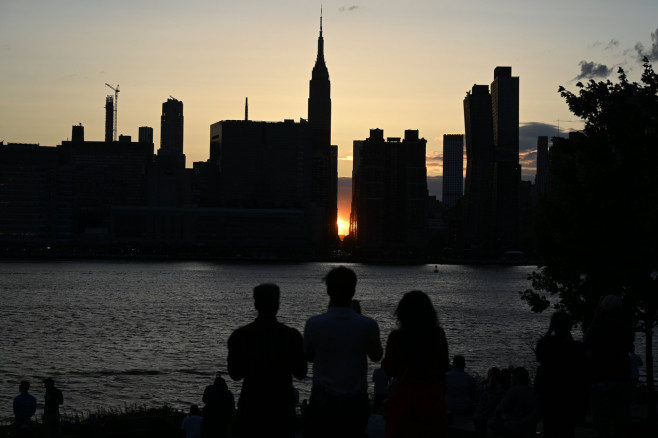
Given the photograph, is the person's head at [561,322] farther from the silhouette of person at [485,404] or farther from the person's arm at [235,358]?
the silhouette of person at [485,404]

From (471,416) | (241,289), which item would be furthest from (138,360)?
(241,289)

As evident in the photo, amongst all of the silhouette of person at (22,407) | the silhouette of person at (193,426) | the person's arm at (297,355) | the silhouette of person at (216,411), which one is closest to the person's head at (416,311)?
the person's arm at (297,355)

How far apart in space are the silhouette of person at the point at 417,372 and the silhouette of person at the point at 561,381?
123 inches

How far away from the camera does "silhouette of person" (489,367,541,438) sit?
11.0m

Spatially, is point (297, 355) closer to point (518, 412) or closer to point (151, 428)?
point (518, 412)

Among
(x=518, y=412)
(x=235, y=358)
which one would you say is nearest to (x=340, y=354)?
(x=235, y=358)

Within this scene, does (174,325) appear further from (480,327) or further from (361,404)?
(361,404)

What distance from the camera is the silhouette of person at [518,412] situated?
36.2ft

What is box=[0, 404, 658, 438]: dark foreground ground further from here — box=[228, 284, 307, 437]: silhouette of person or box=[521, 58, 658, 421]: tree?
box=[228, 284, 307, 437]: silhouette of person

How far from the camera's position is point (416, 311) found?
7.38 meters

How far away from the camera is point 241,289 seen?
154 m

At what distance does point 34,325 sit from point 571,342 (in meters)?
85.2

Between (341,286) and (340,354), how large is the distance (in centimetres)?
58

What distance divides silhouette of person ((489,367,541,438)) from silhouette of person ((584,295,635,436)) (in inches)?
31.6
